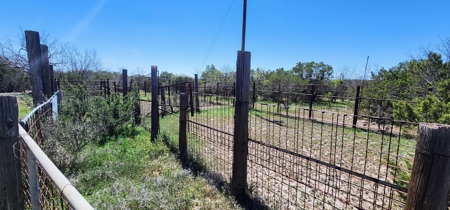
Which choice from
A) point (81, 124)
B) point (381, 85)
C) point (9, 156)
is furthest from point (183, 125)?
point (381, 85)

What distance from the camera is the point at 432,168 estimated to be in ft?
3.90

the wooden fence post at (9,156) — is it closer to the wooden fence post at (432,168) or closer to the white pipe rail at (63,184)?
the white pipe rail at (63,184)

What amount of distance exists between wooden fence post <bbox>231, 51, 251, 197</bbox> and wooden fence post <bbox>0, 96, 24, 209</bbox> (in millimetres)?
1916

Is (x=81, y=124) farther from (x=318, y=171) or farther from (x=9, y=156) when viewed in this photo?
(x=318, y=171)

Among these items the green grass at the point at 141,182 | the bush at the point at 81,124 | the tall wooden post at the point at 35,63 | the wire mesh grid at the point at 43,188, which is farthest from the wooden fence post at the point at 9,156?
the tall wooden post at the point at 35,63

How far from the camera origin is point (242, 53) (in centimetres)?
248

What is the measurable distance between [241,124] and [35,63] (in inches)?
156

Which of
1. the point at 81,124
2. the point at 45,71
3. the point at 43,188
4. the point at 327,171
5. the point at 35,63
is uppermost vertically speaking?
the point at 35,63

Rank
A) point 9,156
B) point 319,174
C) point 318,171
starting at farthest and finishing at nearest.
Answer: point 318,171, point 319,174, point 9,156

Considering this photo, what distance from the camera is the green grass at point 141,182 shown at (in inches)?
101

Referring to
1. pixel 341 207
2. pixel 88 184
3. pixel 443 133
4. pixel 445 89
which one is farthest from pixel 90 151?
pixel 445 89

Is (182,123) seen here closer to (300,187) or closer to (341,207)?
(300,187)

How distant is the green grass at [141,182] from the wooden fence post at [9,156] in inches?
40.8

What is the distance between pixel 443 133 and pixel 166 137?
4.33 m
